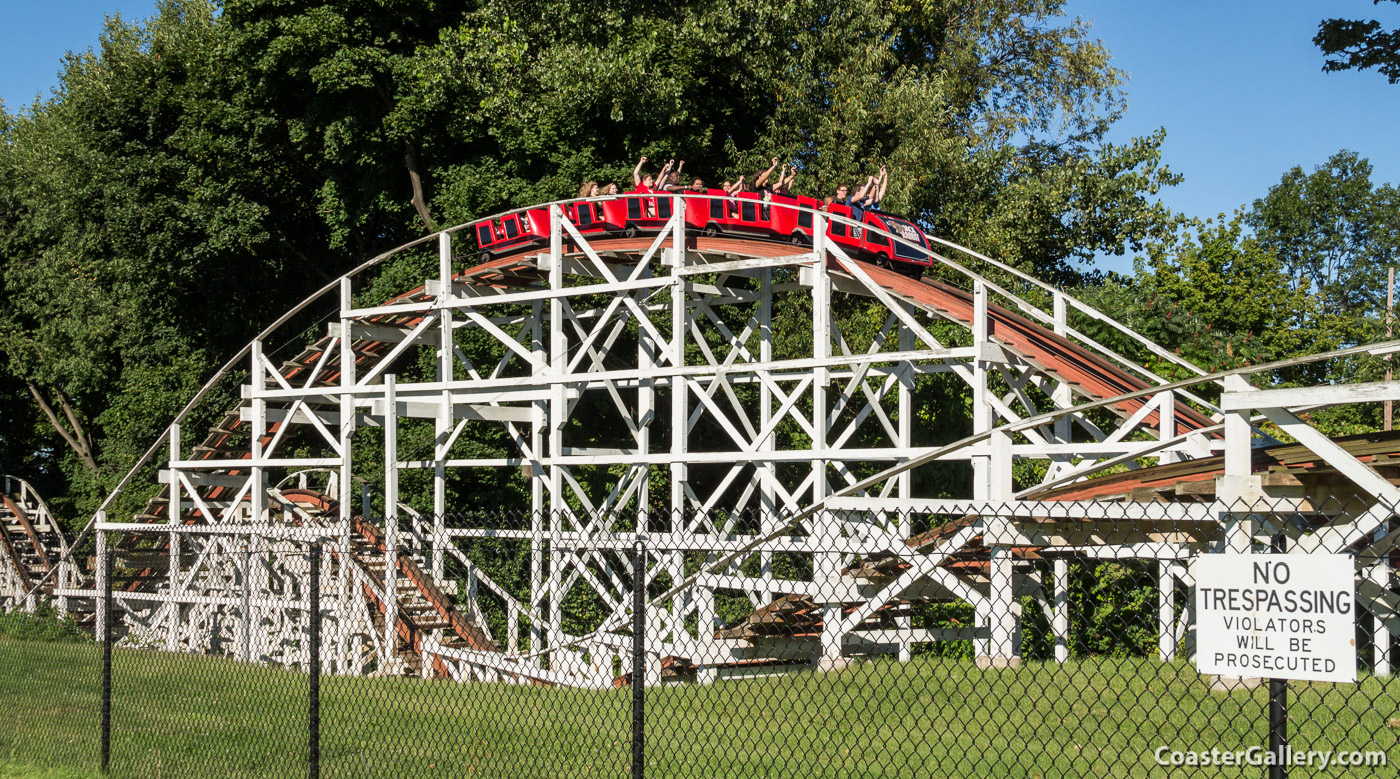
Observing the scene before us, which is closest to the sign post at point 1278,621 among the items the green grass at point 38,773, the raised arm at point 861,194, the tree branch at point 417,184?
the green grass at point 38,773

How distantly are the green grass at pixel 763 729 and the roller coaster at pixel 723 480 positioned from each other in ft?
1.92

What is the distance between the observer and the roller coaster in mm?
10219

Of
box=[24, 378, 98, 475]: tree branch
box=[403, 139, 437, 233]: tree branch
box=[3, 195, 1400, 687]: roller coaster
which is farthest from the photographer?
box=[24, 378, 98, 475]: tree branch

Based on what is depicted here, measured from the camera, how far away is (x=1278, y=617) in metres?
3.93

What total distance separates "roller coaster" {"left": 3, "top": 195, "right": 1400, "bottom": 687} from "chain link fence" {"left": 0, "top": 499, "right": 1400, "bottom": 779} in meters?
0.12

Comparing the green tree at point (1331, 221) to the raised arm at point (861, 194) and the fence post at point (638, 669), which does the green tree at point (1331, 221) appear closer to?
the raised arm at point (861, 194)

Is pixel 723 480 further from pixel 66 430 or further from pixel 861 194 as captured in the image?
pixel 66 430

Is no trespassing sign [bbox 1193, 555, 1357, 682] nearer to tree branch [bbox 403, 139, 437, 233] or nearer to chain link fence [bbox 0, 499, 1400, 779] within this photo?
chain link fence [bbox 0, 499, 1400, 779]

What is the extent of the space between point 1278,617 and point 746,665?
428 inches

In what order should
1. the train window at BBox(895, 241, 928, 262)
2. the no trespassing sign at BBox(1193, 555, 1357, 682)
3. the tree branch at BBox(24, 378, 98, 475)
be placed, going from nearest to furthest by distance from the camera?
the no trespassing sign at BBox(1193, 555, 1357, 682) < the train window at BBox(895, 241, 928, 262) < the tree branch at BBox(24, 378, 98, 475)

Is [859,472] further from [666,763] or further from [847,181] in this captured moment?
[666,763]

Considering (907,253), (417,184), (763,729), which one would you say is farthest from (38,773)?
(417,184)

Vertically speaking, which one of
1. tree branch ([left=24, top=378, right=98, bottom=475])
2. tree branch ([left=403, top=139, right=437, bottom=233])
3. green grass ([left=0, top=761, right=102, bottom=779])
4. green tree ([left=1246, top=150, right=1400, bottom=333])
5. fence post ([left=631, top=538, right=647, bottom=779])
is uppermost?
green tree ([left=1246, top=150, right=1400, bottom=333])

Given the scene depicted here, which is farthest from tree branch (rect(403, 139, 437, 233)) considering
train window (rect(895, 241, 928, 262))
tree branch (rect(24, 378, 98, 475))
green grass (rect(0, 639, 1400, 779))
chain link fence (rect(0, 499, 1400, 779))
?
green grass (rect(0, 639, 1400, 779))
